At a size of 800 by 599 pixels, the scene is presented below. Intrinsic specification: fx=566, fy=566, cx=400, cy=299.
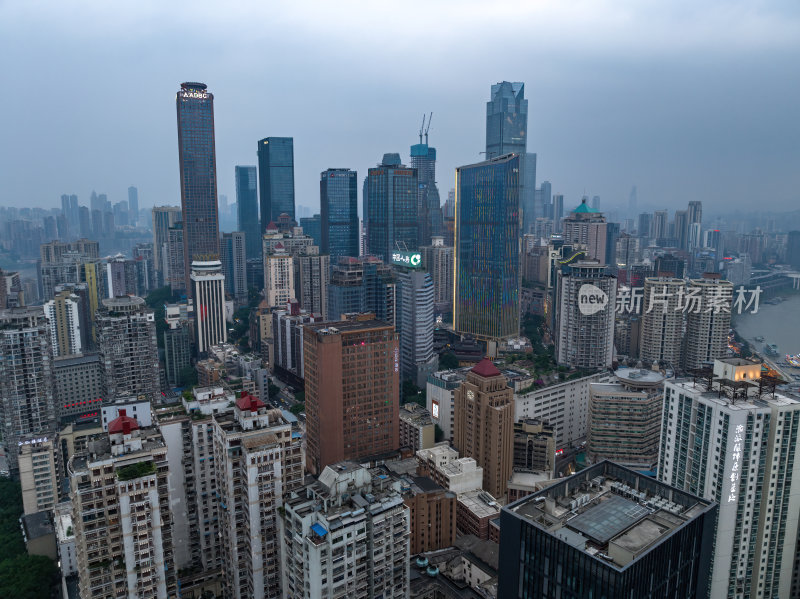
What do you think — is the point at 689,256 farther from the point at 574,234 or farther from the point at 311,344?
the point at 311,344

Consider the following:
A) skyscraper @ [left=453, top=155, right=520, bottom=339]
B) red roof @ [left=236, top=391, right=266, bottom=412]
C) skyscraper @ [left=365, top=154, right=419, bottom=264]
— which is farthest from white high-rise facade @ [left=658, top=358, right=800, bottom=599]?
skyscraper @ [left=365, top=154, right=419, bottom=264]

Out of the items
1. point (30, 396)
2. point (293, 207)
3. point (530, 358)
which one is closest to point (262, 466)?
point (30, 396)

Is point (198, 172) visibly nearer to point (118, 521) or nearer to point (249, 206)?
point (249, 206)

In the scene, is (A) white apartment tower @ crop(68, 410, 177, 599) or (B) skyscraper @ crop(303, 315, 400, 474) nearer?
(A) white apartment tower @ crop(68, 410, 177, 599)

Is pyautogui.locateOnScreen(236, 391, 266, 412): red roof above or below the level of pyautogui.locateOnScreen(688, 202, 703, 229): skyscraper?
below

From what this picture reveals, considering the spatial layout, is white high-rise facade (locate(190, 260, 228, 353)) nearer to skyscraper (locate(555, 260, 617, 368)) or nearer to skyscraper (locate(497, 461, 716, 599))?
skyscraper (locate(555, 260, 617, 368))

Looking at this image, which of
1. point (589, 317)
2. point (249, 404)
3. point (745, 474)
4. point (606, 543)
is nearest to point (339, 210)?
point (589, 317)
